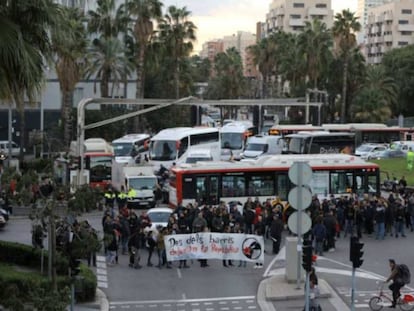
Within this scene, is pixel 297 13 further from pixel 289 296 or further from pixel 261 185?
pixel 289 296

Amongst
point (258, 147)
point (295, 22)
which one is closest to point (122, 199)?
point (258, 147)

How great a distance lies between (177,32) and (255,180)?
4018 centimetres

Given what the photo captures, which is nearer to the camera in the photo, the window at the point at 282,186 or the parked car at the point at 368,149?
the window at the point at 282,186

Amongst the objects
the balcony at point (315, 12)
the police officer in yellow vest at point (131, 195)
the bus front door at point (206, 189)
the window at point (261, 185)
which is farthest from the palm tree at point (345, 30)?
the balcony at point (315, 12)

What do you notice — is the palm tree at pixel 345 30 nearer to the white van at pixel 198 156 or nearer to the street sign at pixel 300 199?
the white van at pixel 198 156

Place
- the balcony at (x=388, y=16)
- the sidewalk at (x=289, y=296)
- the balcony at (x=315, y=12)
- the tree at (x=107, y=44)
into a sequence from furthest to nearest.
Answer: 1. the balcony at (x=315, y=12)
2. the balcony at (x=388, y=16)
3. the tree at (x=107, y=44)
4. the sidewalk at (x=289, y=296)

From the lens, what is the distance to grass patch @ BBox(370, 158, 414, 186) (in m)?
50.4

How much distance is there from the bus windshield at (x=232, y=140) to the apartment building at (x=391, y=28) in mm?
91390

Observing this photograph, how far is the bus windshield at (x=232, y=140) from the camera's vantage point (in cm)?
6469

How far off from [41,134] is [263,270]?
136 feet

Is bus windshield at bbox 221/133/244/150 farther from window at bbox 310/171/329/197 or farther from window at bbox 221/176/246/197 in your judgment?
window at bbox 221/176/246/197

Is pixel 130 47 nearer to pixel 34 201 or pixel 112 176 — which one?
pixel 112 176

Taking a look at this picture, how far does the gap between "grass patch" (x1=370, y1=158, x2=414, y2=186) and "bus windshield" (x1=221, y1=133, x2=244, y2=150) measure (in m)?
11.0

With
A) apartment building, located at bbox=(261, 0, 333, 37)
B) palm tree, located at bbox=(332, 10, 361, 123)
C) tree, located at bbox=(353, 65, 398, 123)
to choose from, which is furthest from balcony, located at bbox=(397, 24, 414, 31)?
palm tree, located at bbox=(332, 10, 361, 123)
